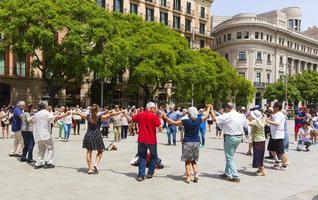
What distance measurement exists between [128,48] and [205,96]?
1387cm

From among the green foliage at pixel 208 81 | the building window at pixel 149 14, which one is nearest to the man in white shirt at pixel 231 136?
the green foliage at pixel 208 81

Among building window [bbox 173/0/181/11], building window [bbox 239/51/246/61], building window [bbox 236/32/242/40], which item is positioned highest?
building window [bbox 173/0/181/11]

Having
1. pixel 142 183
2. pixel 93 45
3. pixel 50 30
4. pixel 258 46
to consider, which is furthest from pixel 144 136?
pixel 258 46

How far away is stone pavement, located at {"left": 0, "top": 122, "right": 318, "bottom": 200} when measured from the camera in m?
7.78

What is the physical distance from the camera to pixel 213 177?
973 centimetres

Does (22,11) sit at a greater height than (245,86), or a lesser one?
greater

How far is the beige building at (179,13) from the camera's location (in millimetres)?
50156

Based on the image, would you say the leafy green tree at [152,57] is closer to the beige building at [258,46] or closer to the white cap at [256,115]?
the white cap at [256,115]

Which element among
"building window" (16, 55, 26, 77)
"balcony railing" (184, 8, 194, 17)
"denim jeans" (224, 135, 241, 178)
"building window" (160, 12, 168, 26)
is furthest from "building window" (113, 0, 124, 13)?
"denim jeans" (224, 135, 241, 178)

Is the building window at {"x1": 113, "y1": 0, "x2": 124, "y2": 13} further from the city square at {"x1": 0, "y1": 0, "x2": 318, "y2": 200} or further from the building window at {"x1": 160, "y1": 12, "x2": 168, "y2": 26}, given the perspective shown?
the building window at {"x1": 160, "y1": 12, "x2": 168, "y2": 26}

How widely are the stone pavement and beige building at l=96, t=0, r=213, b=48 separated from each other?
128ft

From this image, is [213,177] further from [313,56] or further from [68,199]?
[313,56]

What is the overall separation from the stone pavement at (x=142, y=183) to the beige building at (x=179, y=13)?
3902cm

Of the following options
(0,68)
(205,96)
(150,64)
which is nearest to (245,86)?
(205,96)
